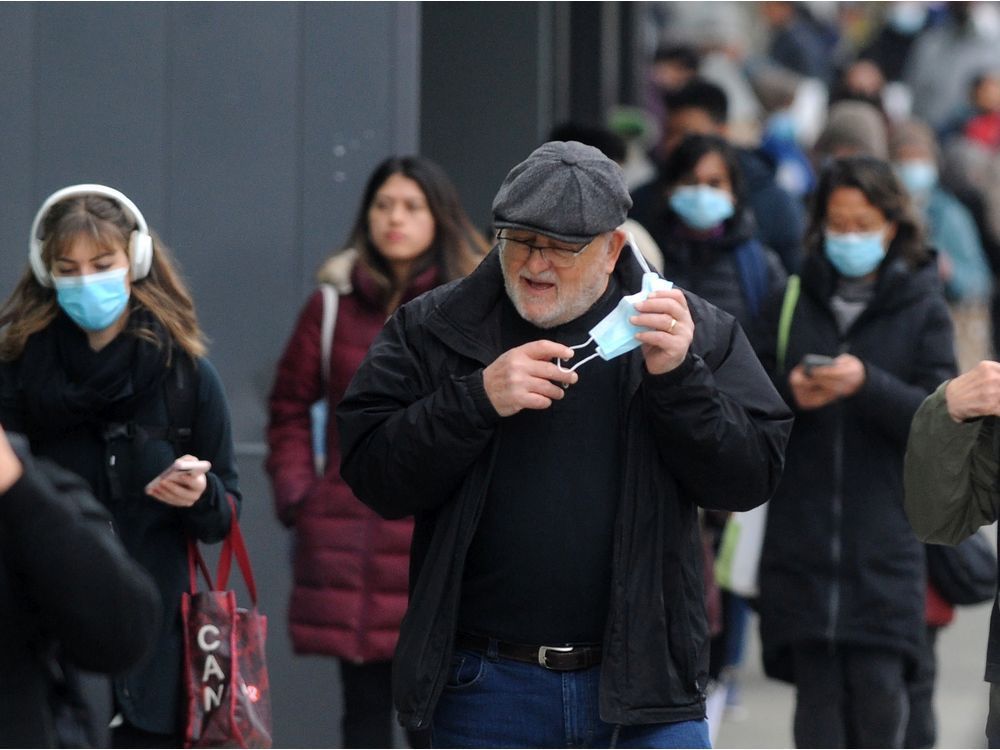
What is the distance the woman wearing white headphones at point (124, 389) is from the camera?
4.81m

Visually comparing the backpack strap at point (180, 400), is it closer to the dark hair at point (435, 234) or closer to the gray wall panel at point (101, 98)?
the dark hair at point (435, 234)

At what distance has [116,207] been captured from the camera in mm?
4883

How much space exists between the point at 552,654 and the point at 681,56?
8743 mm

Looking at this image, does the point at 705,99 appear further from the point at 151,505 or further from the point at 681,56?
the point at 151,505

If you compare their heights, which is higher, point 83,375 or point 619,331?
point 619,331

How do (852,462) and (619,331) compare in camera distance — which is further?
(852,462)

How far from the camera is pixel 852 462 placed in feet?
19.0

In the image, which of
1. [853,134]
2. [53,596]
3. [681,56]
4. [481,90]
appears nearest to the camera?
[53,596]

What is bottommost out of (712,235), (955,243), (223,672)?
(223,672)

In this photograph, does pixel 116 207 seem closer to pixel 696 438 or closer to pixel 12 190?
pixel 12 190

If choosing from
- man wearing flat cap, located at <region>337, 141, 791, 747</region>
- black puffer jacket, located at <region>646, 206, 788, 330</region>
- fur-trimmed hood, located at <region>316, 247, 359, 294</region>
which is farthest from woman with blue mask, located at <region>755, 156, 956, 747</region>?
man wearing flat cap, located at <region>337, 141, 791, 747</region>

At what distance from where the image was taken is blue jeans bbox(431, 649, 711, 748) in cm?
393

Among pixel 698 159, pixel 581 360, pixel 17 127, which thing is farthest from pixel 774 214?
pixel 581 360

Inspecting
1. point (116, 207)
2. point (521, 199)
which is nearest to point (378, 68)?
point (116, 207)
